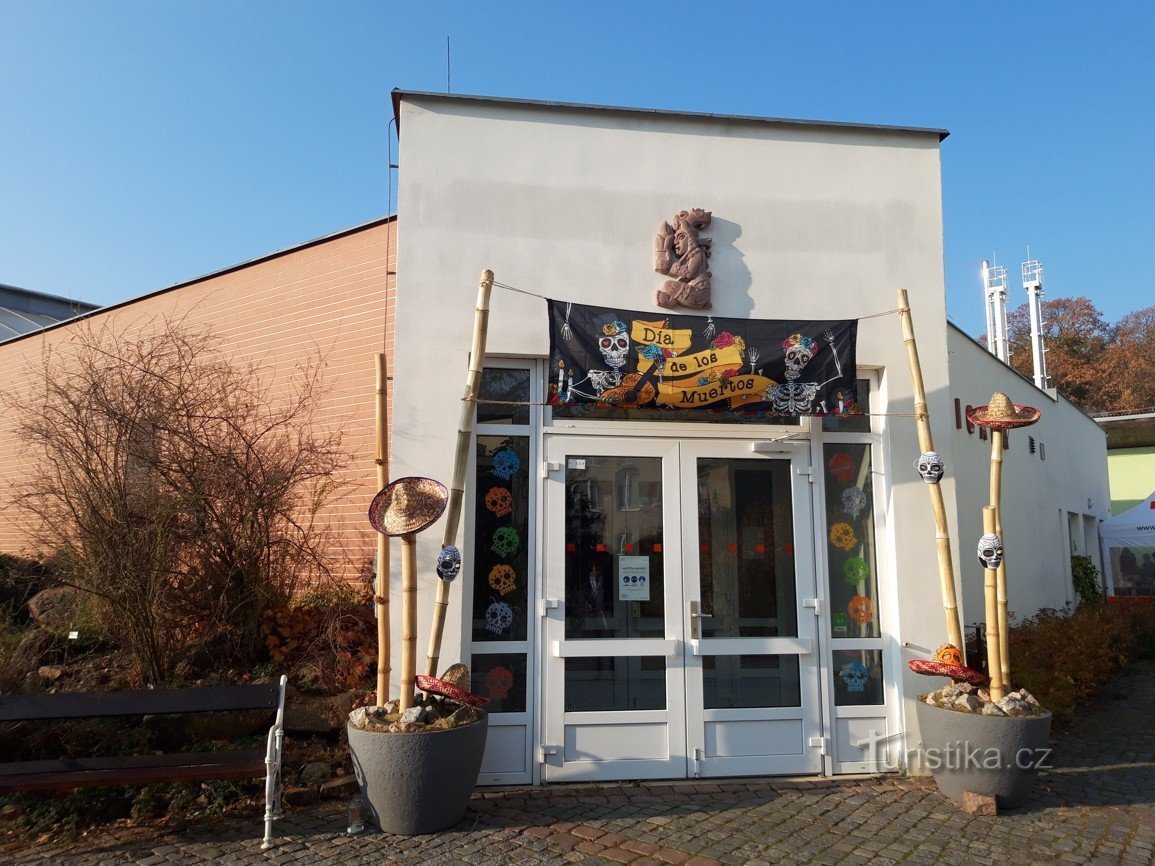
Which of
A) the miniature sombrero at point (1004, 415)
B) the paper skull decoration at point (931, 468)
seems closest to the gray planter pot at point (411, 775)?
the paper skull decoration at point (931, 468)

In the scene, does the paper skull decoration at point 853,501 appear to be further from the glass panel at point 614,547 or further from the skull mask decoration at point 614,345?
the skull mask decoration at point 614,345

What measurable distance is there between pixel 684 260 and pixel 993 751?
3912 mm

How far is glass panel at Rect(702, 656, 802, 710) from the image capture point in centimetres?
601

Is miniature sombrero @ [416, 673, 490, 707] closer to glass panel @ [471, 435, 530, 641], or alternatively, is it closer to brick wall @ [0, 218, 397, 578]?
glass panel @ [471, 435, 530, 641]

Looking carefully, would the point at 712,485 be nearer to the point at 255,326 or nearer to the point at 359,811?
the point at 359,811

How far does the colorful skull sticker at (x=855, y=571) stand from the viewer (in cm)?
635

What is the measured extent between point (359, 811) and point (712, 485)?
3.26 m

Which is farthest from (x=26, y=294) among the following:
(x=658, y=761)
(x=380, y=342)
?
(x=658, y=761)

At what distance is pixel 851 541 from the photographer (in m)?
6.41

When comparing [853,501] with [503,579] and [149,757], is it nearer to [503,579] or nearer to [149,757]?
[503,579]

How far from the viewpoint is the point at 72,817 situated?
4898mm

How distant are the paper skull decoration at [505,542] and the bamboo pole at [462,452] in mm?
367

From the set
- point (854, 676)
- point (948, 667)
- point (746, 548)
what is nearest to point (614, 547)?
point (746, 548)

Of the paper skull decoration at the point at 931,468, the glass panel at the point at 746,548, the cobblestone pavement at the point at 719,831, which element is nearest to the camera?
the cobblestone pavement at the point at 719,831
